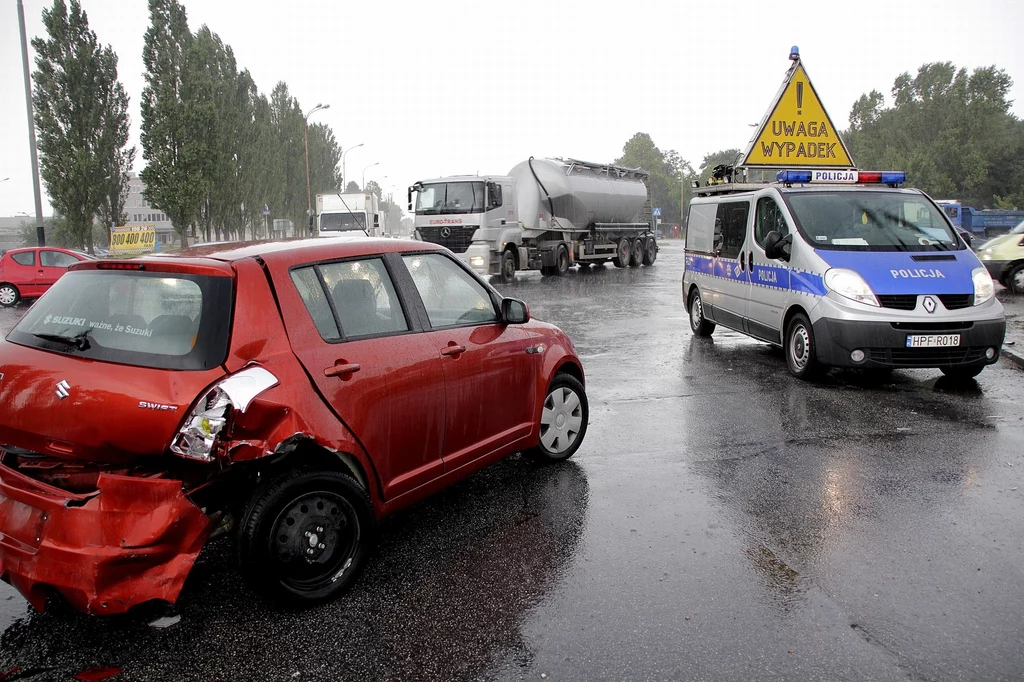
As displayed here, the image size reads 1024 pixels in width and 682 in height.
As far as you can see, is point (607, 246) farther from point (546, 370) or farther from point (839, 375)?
point (546, 370)

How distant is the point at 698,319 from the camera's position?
11.5m

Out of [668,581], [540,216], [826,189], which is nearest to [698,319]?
[826,189]

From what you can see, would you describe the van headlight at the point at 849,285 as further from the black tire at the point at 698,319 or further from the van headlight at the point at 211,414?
the van headlight at the point at 211,414

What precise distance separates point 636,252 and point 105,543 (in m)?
30.0

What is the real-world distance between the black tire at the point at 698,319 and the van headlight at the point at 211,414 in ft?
29.3

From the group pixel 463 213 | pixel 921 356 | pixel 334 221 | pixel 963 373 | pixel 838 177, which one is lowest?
pixel 963 373

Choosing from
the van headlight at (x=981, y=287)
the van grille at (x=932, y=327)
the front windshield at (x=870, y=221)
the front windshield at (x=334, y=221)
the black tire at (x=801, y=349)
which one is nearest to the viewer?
the van grille at (x=932, y=327)

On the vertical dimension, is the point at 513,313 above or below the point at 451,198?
below

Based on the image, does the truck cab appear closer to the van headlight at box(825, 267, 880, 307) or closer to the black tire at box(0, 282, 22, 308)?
the black tire at box(0, 282, 22, 308)

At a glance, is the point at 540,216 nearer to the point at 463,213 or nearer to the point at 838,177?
the point at 463,213

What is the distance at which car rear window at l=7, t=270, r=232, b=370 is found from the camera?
3.23 meters

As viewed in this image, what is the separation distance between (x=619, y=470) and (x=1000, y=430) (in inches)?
131

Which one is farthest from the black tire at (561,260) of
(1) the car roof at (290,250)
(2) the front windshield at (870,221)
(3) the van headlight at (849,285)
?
(1) the car roof at (290,250)

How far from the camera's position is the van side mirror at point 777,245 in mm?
8422
